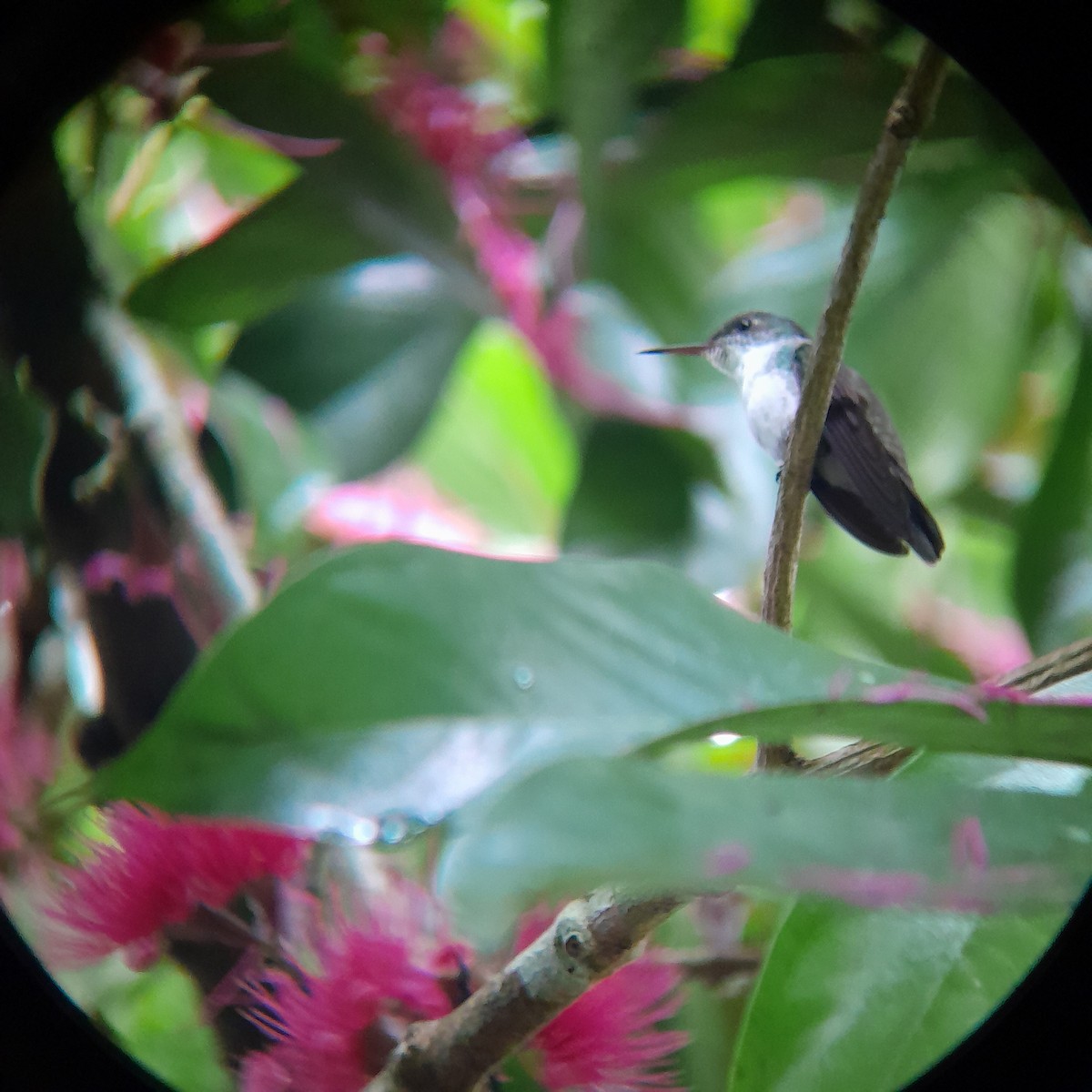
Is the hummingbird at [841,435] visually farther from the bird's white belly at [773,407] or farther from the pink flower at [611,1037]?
the pink flower at [611,1037]

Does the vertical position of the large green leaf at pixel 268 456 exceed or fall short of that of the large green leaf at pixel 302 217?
it falls short

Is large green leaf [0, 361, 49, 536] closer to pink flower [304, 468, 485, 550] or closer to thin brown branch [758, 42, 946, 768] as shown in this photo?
pink flower [304, 468, 485, 550]

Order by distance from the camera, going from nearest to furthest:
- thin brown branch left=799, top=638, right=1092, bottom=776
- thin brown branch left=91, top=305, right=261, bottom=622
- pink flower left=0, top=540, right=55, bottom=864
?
thin brown branch left=799, top=638, right=1092, bottom=776
pink flower left=0, top=540, right=55, bottom=864
thin brown branch left=91, top=305, right=261, bottom=622

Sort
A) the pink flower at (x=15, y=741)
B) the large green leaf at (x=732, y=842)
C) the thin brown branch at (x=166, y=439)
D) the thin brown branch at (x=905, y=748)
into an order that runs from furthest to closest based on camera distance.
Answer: the thin brown branch at (x=166, y=439) → the pink flower at (x=15, y=741) → the thin brown branch at (x=905, y=748) → the large green leaf at (x=732, y=842)

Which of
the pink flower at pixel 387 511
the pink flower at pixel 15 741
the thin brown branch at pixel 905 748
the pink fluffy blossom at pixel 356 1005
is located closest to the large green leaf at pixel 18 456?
the pink flower at pixel 15 741

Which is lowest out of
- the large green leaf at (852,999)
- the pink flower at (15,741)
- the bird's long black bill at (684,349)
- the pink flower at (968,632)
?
the pink flower at (968,632)

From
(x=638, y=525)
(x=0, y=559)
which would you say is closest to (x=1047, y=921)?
(x=638, y=525)

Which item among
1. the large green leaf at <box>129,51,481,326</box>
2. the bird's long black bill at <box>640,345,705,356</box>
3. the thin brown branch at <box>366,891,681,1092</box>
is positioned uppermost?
the large green leaf at <box>129,51,481,326</box>

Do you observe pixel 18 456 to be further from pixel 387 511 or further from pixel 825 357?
pixel 825 357

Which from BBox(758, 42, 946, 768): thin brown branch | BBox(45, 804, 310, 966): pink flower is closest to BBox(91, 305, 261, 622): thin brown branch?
BBox(45, 804, 310, 966): pink flower
